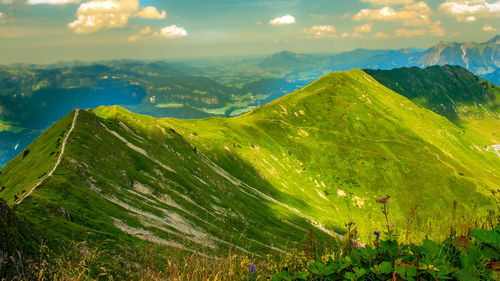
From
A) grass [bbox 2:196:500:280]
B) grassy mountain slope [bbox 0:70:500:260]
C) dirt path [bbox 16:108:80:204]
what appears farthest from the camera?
grassy mountain slope [bbox 0:70:500:260]

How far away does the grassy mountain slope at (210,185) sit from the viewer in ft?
155

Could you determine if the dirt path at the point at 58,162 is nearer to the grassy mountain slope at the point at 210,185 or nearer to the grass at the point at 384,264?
the grassy mountain slope at the point at 210,185

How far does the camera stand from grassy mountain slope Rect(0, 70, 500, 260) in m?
47.1

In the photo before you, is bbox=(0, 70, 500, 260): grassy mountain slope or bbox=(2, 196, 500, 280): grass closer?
bbox=(2, 196, 500, 280): grass

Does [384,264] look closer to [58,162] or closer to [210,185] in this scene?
[58,162]

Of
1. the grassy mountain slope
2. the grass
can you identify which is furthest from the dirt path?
the grass

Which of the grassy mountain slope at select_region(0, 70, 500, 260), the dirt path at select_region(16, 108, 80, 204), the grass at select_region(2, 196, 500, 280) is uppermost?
the grass at select_region(2, 196, 500, 280)

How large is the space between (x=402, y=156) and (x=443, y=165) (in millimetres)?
26868

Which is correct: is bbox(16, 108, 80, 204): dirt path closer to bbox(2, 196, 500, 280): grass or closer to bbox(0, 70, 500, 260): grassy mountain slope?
bbox(0, 70, 500, 260): grassy mountain slope

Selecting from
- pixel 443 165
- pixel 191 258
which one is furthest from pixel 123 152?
pixel 443 165

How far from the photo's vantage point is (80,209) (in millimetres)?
47156

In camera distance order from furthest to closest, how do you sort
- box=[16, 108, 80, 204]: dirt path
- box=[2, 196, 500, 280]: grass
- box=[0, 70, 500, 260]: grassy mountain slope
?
box=[0, 70, 500, 260]: grassy mountain slope < box=[16, 108, 80, 204]: dirt path < box=[2, 196, 500, 280]: grass

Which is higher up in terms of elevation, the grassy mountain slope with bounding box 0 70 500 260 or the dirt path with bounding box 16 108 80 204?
the dirt path with bounding box 16 108 80 204

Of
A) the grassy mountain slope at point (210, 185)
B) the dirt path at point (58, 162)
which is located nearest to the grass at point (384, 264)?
the grassy mountain slope at point (210, 185)
